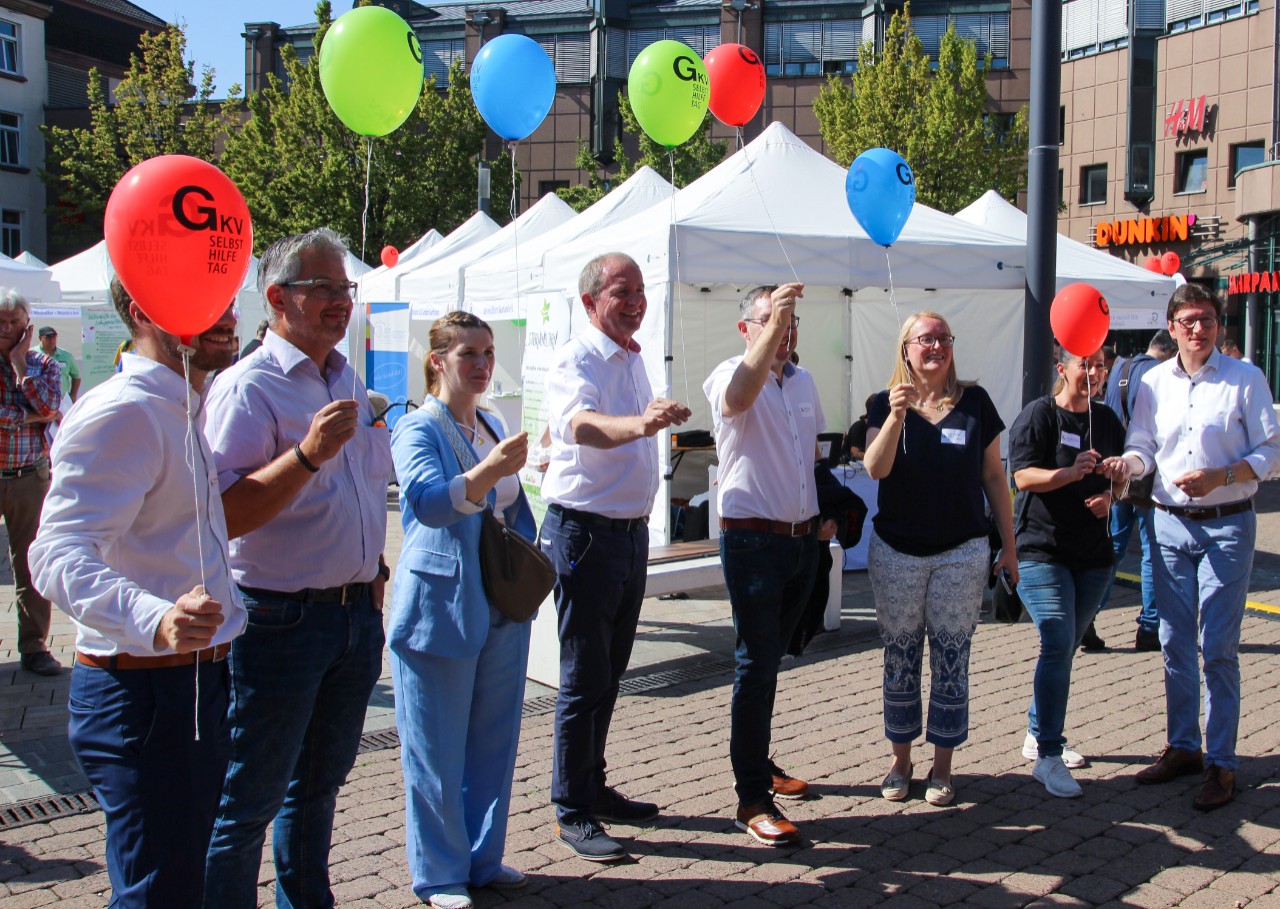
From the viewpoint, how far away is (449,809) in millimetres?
3338

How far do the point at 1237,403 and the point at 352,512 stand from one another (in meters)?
3.50

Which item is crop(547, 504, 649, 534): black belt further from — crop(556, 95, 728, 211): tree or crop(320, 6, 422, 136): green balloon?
crop(556, 95, 728, 211): tree

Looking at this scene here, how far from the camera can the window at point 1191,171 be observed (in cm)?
3119

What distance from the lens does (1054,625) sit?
4375mm

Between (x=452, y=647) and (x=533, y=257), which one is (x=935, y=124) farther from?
(x=452, y=647)

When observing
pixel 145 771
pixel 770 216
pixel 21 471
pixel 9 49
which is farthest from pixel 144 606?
pixel 9 49

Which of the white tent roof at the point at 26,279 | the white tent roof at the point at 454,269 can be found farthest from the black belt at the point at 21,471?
the white tent roof at the point at 454,269

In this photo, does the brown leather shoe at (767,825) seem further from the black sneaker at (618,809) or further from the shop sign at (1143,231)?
the shop sign at (1143,231)

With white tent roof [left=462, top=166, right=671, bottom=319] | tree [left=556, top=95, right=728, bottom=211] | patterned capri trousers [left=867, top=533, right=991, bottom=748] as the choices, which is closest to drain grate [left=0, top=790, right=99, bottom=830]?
patterned capri trousers [left=867, top=533, right=991, bottom=748]

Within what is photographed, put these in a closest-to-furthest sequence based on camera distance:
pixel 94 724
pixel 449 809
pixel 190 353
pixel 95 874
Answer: pixel 94 724 < pixel 190 353 < pixel 449 809 < pixel 95 874

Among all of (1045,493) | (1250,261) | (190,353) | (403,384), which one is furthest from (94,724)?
(1250,261)

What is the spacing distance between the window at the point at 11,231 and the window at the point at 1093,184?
3751 centimetres

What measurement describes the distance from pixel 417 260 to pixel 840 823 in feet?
41.5

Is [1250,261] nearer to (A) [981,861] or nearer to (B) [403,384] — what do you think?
(B) [403,384]
